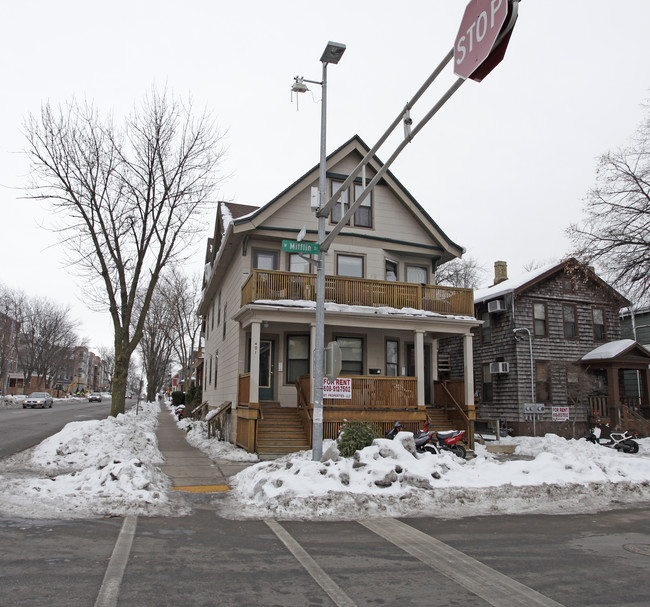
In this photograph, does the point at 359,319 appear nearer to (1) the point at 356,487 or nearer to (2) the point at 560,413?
(1) the point at 356,487

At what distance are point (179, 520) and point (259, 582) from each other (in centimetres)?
309

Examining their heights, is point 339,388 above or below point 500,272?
below

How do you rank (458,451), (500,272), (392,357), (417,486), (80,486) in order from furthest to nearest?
(500,272) → (392,357) → (458,451) → (417,486) → (80,486)

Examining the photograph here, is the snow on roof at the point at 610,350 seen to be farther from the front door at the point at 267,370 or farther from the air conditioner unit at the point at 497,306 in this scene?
the front door at the point at 267,370

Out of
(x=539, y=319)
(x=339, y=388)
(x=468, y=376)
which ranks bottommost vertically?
(x=339, y=388)

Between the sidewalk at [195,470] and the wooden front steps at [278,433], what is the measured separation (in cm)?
117

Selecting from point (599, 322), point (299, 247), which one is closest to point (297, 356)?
point (299, 247)

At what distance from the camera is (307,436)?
15.2 meters

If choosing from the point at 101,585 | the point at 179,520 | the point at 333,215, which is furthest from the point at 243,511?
the point at 333,215

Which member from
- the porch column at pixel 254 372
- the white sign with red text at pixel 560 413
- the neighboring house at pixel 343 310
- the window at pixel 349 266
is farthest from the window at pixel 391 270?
the white sign with red text at pixel 560 413

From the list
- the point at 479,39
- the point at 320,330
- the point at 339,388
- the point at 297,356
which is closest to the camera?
the point at 479,39

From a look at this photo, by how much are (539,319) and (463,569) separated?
20.6 m

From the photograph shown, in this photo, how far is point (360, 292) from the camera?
1733 cm

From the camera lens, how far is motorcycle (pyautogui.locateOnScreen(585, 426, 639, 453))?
1680cm
